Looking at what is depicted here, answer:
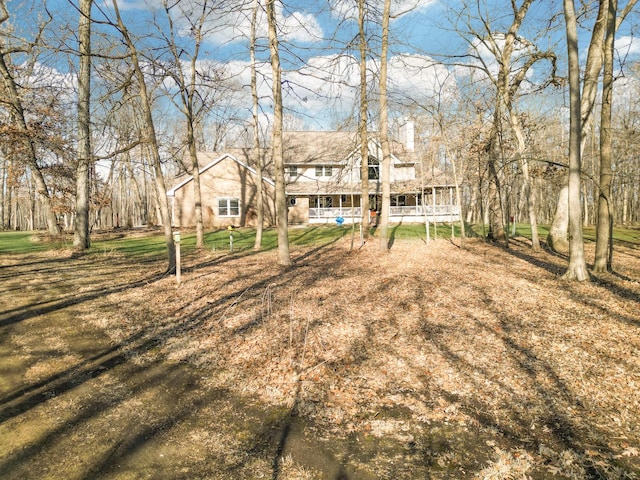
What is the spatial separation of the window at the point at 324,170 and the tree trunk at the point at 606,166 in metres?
24.6

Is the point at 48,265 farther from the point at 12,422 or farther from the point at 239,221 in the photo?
the point at 239,221

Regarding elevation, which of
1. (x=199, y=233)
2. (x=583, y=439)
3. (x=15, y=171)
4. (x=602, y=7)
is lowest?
(x=583, y=439)

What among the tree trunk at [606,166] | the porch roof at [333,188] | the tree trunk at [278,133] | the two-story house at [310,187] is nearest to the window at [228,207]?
the two-story house at [310,187]

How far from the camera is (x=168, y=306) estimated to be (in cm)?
968

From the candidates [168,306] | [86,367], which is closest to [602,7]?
[168,306]

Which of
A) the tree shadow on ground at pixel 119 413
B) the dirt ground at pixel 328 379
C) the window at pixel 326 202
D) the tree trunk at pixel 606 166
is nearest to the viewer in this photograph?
the tree shadow on ground at pixel 119 413

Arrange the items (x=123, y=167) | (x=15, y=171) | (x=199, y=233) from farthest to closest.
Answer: (x=123, y=167) → (x=199, y=233) → (x=15, y=171)

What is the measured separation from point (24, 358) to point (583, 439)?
834cm

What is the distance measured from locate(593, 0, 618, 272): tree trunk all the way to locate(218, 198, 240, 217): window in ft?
84.1

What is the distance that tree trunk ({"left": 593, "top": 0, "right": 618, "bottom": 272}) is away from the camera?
10703 millimetres

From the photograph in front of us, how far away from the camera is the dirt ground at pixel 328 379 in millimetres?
4086

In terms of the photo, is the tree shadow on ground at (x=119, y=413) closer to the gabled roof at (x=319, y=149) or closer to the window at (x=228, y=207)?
the window at (x=228, y=207)

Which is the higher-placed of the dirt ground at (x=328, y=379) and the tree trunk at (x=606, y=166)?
the tree trunk at (x=606, y=166)

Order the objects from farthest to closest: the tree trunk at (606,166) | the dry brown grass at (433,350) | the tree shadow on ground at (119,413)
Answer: the tree trunk at (606,166), the dry brown grass at (433,350), the tree shadow on ground at (119,413)
